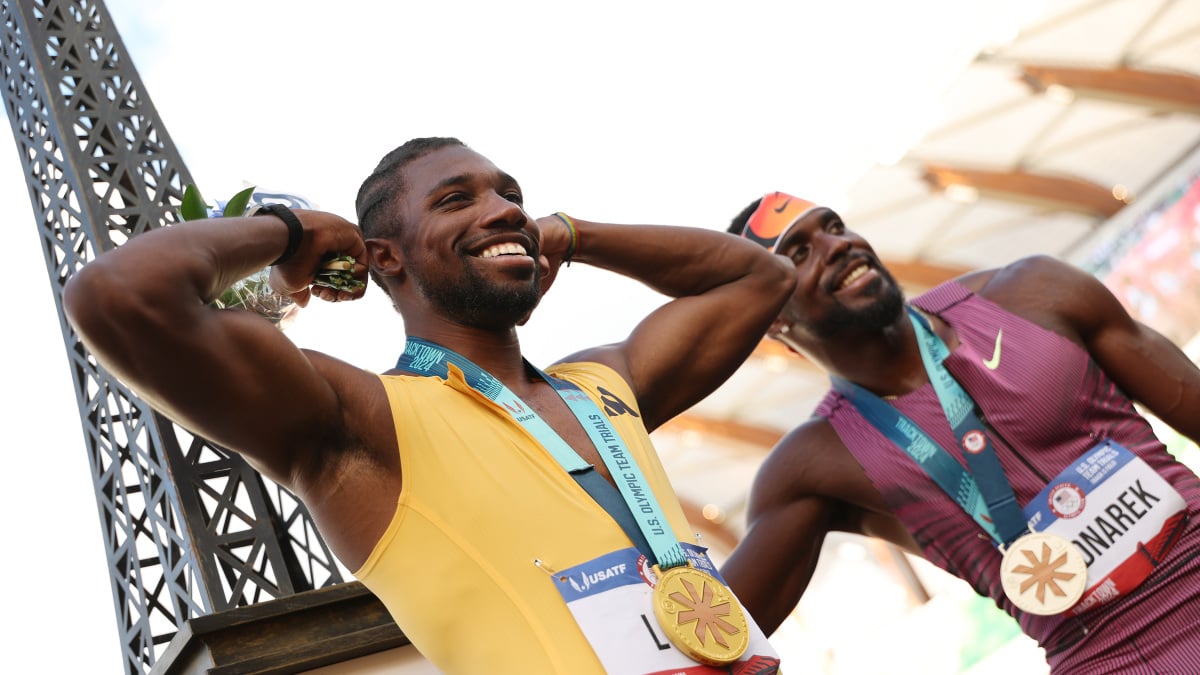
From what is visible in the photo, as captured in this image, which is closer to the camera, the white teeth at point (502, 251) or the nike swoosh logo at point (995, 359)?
the white teeth at point (502, 251)

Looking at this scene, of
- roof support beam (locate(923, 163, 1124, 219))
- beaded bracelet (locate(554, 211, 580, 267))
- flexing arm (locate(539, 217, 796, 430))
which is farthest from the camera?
roof support beam (locate(923, 163, 1124, 219))

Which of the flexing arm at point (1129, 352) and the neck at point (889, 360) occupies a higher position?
the neck at point (889, 360)

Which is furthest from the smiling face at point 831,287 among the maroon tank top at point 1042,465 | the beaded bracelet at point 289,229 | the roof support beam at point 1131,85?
the roof support beam at point 1131,85

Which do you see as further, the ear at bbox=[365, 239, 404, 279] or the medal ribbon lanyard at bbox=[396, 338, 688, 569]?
the ear at bbox=[365, 239, 404, 279]

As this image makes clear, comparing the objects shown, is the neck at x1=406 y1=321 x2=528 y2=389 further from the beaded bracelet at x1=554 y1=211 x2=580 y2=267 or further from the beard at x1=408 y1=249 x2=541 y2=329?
the beaded bracelet at x1=554 y1=211 x2=580 y2=267

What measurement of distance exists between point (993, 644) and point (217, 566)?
7.96m

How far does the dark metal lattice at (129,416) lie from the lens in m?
3.10

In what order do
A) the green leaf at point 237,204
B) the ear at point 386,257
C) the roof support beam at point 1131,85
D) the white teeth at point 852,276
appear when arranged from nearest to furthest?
1. the green leaf at point 237,204
2. the ear at point 386,257
3. the white teeth at point 852,276
4. the roof support beam at point 1131,85

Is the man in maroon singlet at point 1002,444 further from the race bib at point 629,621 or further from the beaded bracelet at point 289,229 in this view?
the beaded bracelet at point 289,229

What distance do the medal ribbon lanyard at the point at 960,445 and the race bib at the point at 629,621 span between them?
50.7 inches

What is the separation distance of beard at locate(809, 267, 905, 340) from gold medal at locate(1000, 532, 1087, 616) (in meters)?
0.74

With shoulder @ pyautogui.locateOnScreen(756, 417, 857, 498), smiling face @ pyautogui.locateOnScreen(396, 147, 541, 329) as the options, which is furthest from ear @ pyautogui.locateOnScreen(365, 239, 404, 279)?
shoulder @ pyautogui.locateOnScreen(756, 417, 857, 498)

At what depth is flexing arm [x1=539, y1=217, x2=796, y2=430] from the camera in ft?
8.07

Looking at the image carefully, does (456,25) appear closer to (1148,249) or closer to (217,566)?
(1148,249)
